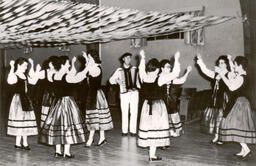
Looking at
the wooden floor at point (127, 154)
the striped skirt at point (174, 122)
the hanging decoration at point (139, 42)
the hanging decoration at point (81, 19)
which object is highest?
the hanging decoration at point (139, 42)

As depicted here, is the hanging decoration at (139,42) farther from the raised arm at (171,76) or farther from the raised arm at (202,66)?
the raised arm at (171,76)

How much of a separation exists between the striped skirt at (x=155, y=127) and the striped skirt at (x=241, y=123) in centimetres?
89

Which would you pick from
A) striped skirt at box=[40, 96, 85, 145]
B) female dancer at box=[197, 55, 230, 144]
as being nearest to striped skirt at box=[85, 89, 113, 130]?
striped skirt at box=[40, 96, 85, 145]

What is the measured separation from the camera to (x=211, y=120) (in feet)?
19.4

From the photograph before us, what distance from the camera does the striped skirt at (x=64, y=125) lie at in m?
4.71

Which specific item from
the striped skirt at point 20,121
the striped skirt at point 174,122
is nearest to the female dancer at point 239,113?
the striped skirt at point 174,122

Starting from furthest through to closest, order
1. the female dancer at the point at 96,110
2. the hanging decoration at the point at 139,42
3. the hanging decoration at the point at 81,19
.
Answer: the hanging decoration at the point at 139,42 → the female dancer at the point at 96,110 → the hanging decoration at the point at 81,19

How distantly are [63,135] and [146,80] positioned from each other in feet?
4.38

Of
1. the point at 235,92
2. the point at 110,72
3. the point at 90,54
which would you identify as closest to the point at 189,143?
the point at 235,92

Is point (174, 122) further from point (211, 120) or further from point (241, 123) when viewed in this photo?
point (241, 123)

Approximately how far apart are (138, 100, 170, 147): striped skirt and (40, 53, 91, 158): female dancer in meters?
0.89

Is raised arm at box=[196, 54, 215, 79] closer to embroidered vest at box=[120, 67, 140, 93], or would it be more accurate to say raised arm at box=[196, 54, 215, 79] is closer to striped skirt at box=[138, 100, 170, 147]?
striped skirt at box=[138, 100, 170, 147]

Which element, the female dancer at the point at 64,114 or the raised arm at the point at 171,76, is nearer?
the raised arm at the point at 171,76

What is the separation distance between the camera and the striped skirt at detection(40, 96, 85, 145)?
4.71 metres
